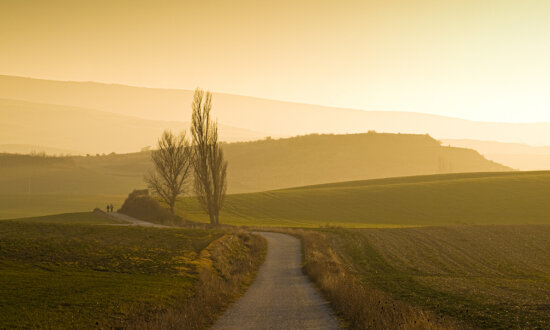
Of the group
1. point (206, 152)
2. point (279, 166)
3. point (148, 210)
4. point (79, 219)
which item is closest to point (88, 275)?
point (206, 152)

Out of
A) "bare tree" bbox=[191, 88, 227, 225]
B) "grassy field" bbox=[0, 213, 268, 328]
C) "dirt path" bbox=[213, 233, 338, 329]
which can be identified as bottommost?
"dirt path" bbox=[213, 233, 338, 329]

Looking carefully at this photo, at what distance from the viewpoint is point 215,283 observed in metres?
24.0

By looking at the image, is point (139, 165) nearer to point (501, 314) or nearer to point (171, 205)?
point (171, 205)

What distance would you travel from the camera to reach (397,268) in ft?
111

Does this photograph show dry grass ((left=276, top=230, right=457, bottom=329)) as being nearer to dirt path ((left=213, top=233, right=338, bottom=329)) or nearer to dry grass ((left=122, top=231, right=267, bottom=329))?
dirt path ((left=213, top=233, right=338, bottom=329))

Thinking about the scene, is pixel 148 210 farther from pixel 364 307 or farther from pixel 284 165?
pixel 284 165

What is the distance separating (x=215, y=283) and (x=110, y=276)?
15.8 feet

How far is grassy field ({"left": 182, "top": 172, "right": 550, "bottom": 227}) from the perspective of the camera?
69500 millimetres

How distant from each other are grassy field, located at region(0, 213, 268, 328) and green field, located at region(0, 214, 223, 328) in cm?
3

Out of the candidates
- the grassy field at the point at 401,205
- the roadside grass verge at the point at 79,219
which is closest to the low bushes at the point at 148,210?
the grassy field at the point at 401,205

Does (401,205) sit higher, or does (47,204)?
(401,205)

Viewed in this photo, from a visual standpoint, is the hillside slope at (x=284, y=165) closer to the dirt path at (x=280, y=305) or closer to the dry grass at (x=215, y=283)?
the dry grass at (x=215, y=283)

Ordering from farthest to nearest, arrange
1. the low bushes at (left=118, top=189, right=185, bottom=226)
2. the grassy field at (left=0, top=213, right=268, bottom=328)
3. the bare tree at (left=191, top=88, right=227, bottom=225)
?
the low bushes at (left=118, top=189, right=185, bottom=226), the bare tree at (left=191, top=88, right=227, bottom=225), the grassy field at (left=0, top=213, right=268, bottom=328)

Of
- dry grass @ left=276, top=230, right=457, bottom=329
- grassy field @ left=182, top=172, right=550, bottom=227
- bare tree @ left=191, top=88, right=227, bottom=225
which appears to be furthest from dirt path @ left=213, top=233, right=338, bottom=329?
grassy field @ left=182, top=172, right=550, bottom=227
